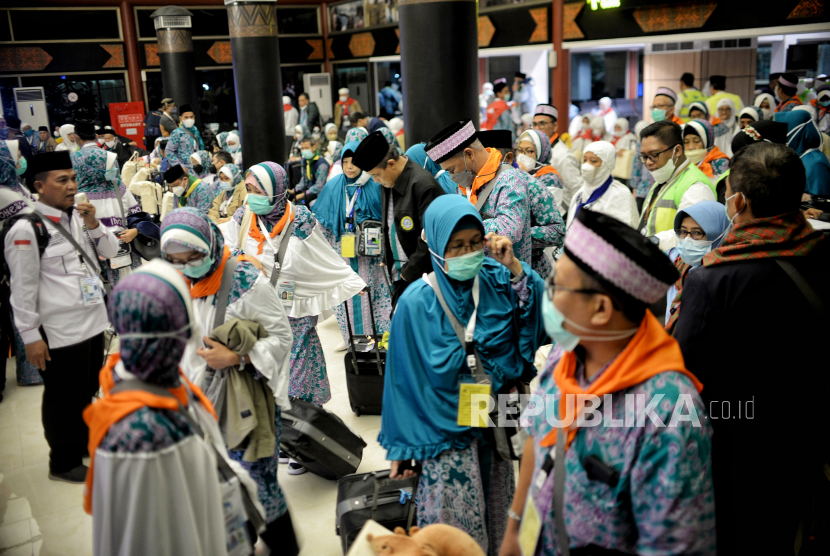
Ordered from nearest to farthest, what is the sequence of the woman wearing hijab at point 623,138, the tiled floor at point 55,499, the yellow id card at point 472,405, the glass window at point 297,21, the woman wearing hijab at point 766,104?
the yellow id card at point 472,405
the tiled floor at point 55,499
the woman wearing hijab at point 766,104
the woman wearing hijab at point 623,138
the glass window at point 297,21

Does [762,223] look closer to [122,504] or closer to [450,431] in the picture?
[450,431]

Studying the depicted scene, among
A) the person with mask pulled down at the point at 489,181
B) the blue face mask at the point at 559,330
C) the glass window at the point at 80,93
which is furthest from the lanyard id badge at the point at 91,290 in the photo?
the glass window at the point at 80,93

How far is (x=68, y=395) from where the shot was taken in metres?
3.78

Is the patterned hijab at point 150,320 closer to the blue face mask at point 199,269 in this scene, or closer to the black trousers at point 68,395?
the blue face mask at point 199,269

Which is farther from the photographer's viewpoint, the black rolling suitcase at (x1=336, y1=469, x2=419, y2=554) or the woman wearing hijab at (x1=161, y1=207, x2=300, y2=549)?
the black rolling suitcase at (x1=336, y1=469, x2=419, y2=554)

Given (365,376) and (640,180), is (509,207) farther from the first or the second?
(640,180)

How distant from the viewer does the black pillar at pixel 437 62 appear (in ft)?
18.6

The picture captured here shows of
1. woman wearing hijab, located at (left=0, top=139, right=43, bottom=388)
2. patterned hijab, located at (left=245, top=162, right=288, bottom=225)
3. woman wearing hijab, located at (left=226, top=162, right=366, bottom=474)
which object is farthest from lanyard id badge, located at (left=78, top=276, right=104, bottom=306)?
patterned hijab, located at (left=245, top=162, right=288, bottom=225)

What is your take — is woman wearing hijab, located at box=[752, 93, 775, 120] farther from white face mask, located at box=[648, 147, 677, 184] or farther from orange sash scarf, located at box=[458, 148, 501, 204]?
orange sash scarf, located at box=[458, 148, 501, 204]

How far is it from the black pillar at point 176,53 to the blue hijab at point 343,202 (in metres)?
12.8

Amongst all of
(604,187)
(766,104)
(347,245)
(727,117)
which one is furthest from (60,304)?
(766,104)

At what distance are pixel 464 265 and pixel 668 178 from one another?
2.84m

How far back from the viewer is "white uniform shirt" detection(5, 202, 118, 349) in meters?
3.49

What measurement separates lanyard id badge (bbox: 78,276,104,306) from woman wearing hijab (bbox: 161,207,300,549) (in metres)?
1.41
